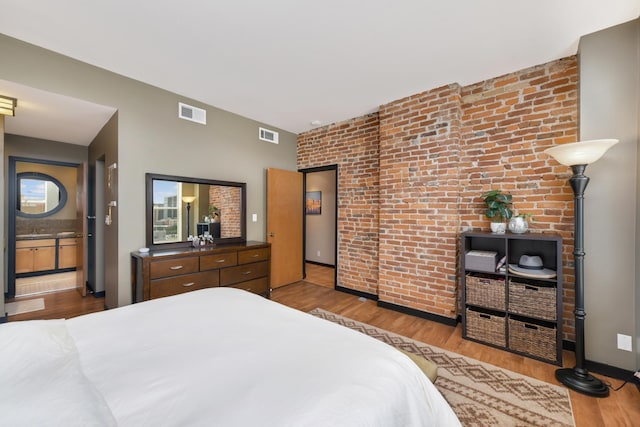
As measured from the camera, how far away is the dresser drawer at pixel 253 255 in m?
3.54

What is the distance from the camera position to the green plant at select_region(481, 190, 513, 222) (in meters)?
2.67

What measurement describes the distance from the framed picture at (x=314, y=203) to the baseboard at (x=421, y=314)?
10.5 ft

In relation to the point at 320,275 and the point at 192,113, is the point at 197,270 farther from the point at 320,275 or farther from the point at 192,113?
the point at 320,275

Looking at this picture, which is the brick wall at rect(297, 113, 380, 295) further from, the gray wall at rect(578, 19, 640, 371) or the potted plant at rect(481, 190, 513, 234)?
the gray wall at rect(578, 19, 640, 371)

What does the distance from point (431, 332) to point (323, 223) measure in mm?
3784

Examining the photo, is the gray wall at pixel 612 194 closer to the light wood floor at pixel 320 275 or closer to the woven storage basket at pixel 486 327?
the woven storage basket at pixel 486 327

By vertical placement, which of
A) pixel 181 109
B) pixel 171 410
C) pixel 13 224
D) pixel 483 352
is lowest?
pixel 483 352

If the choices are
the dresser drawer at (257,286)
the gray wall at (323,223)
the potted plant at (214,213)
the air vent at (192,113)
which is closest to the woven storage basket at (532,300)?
the dresser drawer at (257,286)

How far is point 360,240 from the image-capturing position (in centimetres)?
418

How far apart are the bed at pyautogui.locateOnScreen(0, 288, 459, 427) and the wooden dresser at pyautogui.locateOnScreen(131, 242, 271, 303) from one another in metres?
1.38

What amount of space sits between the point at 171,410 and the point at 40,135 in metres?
5.25

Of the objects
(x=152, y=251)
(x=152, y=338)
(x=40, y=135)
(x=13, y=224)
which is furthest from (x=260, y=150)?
(x=13, y=224)

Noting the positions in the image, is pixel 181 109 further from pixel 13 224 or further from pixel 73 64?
pixel 13 224

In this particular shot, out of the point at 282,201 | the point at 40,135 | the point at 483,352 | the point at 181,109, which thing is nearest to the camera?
the point at 483,352
